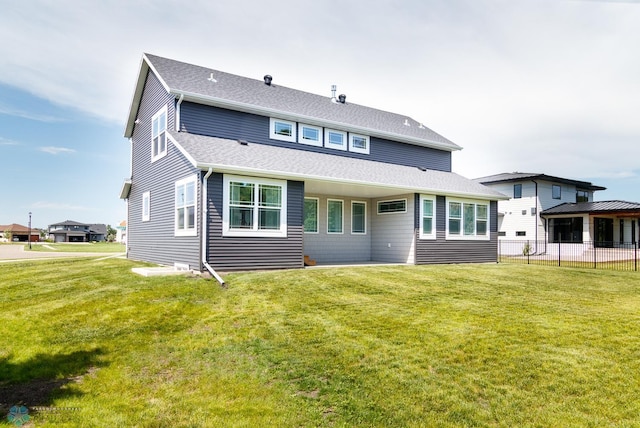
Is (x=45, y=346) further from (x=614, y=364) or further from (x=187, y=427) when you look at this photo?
(x=614, y=364)

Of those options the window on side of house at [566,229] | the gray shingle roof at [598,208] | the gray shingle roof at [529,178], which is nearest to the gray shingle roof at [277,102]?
the gray shingle roof at [529,178]

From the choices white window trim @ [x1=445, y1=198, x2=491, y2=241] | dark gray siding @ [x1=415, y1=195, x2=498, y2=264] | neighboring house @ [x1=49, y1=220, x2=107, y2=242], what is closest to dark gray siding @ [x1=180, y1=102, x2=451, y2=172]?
dark gray siding @ [x1=415, y1=195, x2=498, y2=264]

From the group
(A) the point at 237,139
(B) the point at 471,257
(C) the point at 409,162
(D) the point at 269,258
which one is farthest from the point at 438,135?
(D) the point at 269,258

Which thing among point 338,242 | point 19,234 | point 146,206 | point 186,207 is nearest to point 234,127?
point 186,207

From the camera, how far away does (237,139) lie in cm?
1469

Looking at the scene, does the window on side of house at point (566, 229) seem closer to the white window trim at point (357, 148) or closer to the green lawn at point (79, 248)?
the white window trim at point (357, 148)

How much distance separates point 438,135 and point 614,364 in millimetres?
18190

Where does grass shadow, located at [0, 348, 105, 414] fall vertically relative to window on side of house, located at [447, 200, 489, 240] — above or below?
below

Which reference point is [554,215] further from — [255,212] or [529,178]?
[255,212]

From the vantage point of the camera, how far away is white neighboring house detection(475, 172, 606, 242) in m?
30.6

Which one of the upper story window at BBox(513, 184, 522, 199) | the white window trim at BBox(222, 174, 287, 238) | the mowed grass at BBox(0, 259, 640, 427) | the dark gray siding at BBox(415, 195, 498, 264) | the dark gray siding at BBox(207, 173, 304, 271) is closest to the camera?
the mowed grass at BBox(0, 259, 640, 427)

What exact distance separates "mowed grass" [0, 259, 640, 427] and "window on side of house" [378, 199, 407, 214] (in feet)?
22.9

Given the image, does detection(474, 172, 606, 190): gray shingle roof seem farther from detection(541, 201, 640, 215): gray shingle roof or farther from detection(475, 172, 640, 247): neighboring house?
detection(541, 201, 640, 215): gray shingle roof

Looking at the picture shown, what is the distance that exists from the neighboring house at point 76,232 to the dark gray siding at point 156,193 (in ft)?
288
